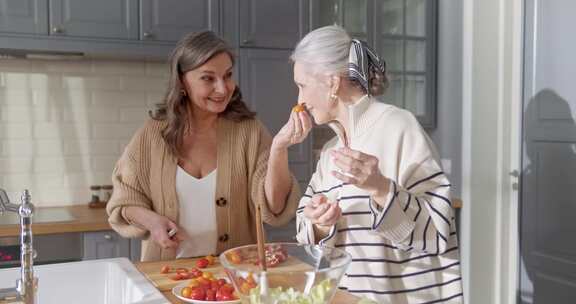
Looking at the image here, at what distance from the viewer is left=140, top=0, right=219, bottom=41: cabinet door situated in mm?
2730

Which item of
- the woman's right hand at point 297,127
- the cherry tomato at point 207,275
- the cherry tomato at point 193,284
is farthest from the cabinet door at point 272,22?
the cherry tomato at point 193,284

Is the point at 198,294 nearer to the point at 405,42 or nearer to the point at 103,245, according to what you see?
the point at 103,245

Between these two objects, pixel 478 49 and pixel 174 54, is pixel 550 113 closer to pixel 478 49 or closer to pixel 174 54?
pixel 478 49

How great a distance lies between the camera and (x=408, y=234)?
1325 mm

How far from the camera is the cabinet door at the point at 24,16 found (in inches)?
97.4

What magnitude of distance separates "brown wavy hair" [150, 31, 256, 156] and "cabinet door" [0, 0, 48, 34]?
3.22 feet

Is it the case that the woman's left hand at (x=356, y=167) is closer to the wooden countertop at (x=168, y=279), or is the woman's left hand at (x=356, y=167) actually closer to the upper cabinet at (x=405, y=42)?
the wooden countertop at (x=168, y=279)

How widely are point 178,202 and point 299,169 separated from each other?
126cm

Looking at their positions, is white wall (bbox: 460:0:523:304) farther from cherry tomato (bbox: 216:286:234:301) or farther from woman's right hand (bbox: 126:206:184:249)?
cherry tomato (bbox: 216:286:234:301)

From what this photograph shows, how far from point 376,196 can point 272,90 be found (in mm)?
1747

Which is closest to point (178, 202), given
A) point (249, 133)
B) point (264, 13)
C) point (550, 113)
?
point (249, 133)

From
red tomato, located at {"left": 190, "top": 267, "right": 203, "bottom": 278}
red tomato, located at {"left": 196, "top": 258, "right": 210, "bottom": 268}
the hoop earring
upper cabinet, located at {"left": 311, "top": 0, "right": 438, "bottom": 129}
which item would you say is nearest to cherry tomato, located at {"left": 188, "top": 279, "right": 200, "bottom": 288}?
red tomato, located at {"left": 190, "top": 267, "right": 203, "bottom": 278}

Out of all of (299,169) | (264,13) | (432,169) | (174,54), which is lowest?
(299,169)

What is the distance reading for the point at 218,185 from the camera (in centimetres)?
185
